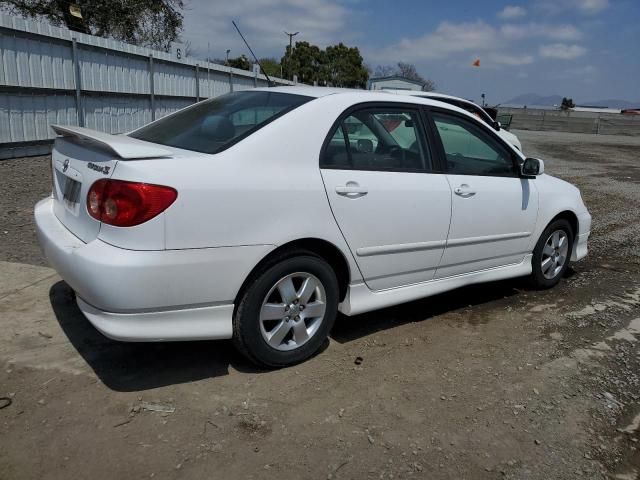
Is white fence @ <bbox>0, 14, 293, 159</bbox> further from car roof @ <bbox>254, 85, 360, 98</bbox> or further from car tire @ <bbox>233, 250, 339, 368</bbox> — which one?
car tire @ <bbox>233, 250, 339, 368</bbox>

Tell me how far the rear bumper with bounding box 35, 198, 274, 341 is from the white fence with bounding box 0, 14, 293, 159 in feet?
24.1

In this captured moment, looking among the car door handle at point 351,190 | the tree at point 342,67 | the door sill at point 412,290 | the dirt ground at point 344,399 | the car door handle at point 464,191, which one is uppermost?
the tree at point 342,67

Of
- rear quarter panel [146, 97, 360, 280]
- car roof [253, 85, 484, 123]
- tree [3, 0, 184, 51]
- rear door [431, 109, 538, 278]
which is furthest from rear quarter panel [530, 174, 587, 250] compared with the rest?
tree [3, 0, 184, 51]

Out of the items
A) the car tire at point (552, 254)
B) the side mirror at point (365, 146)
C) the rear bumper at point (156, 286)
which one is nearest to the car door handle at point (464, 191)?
the side mirror at point (365, 146)

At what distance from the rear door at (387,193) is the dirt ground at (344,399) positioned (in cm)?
59

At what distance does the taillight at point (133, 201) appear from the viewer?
8.86ft

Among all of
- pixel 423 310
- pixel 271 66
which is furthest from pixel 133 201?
pixel 271 66

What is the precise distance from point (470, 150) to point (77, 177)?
290cm

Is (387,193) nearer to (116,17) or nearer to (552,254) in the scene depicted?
(552,254)

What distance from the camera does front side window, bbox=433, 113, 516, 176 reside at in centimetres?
414

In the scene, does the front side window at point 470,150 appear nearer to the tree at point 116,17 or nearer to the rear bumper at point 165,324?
the rear bumper at point 165,324

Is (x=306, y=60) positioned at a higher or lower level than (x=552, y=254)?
higher

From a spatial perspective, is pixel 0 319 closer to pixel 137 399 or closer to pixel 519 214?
pixel 137 399

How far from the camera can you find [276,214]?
121 inches
